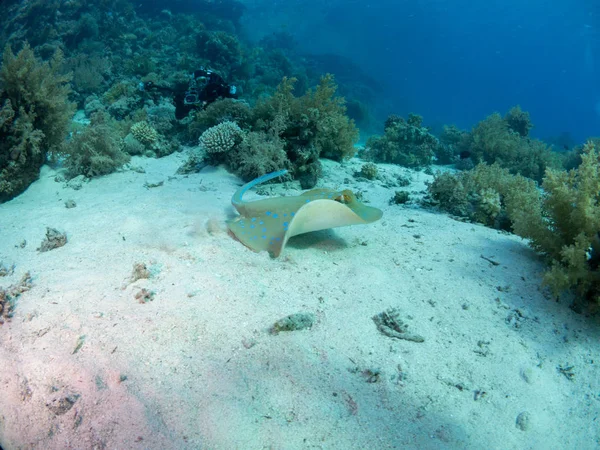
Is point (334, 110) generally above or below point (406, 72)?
below

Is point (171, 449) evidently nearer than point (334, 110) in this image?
Yes

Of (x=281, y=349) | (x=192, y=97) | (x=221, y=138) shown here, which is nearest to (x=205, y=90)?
(x=192, y=97)

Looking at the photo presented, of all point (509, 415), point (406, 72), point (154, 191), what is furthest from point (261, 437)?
point (406, 72)

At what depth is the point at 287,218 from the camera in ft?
12.3

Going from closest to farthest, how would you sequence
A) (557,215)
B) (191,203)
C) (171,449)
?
(171,449), (557,215), (191,203)

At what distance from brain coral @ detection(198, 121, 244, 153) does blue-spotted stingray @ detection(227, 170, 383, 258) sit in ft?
9.73

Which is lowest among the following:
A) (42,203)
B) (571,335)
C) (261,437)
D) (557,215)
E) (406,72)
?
(42,203)

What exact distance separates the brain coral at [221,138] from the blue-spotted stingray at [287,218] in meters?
2.97

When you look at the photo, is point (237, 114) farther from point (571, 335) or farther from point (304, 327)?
point (571, 335)

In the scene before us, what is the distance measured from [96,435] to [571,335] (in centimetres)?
413

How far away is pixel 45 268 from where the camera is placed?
337cm

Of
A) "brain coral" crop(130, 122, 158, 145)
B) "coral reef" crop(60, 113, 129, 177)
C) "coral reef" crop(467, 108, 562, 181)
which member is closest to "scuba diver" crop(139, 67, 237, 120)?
"brain coral" crop(130, 122, 158, 145)

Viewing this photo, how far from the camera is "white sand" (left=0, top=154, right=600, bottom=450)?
2.10 meters

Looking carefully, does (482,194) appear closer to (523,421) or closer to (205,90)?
(523,421)
